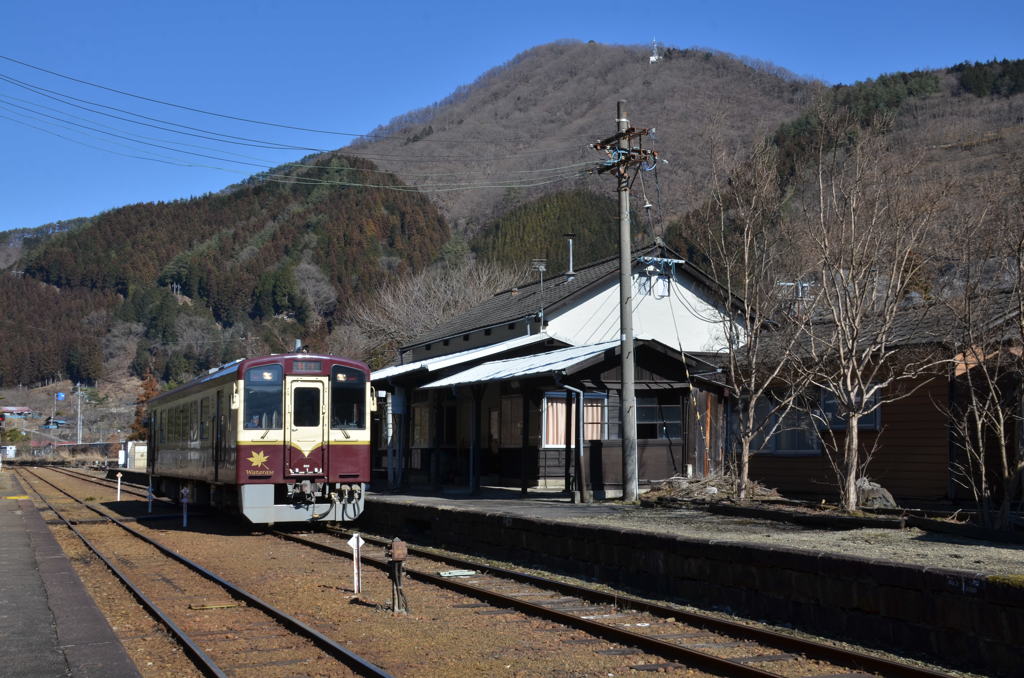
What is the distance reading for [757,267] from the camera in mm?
17109

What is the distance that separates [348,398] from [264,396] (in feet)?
4.77

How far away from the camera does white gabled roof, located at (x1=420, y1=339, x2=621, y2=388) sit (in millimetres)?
19109

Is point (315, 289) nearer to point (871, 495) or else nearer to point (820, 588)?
point (871, 495)

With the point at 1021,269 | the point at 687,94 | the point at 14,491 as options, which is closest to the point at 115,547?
the point at 1021,269

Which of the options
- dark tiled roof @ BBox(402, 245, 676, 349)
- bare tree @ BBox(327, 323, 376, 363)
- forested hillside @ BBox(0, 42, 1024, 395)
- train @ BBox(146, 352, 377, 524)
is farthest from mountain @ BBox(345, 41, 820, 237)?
train @ BBox(146, 352, 377, 524)

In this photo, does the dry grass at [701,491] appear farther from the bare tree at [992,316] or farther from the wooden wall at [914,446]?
the bare tree at [992,316]

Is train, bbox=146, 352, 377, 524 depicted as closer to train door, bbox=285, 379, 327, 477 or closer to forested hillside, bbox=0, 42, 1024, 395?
train door, bbox=285, 379, 327, 477

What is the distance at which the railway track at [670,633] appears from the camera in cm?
709

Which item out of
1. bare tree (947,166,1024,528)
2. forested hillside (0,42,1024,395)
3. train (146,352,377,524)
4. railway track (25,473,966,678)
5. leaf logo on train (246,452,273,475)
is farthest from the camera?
forested hillside (0,42,1024,395)

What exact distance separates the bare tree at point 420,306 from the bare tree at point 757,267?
114ft

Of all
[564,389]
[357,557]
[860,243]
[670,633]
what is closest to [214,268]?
[564,389]

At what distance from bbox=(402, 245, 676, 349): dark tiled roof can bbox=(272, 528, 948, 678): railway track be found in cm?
1497

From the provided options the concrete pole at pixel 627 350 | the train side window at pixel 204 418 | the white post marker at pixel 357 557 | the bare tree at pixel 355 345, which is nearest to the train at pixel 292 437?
the train side window at pixel 204 418

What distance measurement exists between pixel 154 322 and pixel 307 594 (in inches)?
5025
